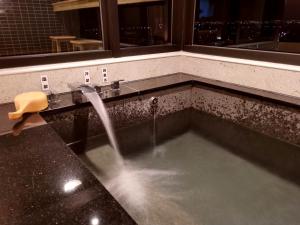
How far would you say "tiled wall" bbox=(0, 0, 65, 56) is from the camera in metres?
3.55

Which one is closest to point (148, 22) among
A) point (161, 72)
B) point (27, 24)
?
point (161, 72)

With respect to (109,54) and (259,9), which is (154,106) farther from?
(259,9)

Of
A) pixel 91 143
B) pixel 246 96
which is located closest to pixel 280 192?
pixel 246 96

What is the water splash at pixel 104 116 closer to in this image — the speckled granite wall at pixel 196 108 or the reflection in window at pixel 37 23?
the speckled granite wall at pixel 196 108

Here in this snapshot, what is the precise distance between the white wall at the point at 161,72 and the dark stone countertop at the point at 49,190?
83 cm

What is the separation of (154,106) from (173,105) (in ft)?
0.82

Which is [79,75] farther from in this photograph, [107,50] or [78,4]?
[78,4]

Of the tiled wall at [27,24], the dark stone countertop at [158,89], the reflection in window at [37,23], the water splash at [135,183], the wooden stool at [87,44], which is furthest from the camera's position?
the tiled wall at [27,24]

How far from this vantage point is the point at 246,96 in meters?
2.03

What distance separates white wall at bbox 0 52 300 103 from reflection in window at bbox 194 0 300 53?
8.5 inches

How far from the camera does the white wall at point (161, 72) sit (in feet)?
6.03

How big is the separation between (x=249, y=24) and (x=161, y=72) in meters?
1.03

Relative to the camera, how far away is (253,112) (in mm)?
2012

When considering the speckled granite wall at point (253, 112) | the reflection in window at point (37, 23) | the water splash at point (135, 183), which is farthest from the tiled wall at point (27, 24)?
the speckled granite wall at point (253, 112)
